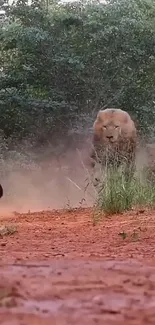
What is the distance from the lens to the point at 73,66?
1786cm

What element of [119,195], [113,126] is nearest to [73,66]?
[113,126]

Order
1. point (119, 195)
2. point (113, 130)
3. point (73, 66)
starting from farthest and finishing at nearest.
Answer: point (73, 66) < point (113, 130) < point (119, 195)

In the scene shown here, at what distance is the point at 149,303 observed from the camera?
2145mm

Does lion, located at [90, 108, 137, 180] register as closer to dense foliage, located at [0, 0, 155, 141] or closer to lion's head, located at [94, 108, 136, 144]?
lion's head, located at [94, 108, 136, 144]

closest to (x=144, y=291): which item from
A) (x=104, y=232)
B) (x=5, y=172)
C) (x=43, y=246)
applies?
(x=43, y=246)

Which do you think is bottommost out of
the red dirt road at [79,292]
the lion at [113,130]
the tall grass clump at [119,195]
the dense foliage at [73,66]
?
the red dirt road at [79,292]

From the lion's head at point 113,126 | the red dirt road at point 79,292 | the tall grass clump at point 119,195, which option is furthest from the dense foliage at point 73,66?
the red dirt road at point 79,292

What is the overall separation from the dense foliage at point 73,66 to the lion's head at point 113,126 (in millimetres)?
3245

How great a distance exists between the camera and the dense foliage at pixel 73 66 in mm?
17750

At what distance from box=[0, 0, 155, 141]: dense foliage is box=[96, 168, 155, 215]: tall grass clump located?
8983mm

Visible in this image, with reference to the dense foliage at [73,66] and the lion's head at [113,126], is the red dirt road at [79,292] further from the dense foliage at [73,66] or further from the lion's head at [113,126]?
the dense foliage at [73,66]

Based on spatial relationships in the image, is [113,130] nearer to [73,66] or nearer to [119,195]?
[73,66]

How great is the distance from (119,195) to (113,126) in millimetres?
6227

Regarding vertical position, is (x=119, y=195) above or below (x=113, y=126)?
below
